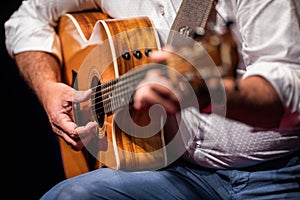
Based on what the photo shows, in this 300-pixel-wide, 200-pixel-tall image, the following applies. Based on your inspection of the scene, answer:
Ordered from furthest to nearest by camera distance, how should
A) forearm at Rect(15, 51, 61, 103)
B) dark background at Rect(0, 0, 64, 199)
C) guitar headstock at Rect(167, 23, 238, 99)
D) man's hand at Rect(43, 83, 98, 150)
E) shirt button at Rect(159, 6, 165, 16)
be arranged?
dark background at Rect(0, 0, 64, 199), forearm at Rect(15, 51, 61, 103), man's hand at Rect(43, 83, 98, 150), shirt button at Rect(159, 6, 165, 16), guitar headstock at Rect(167, 23, 238, 99)

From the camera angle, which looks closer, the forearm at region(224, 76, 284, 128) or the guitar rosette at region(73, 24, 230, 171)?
the forearm at region(224, 76, 284, 128)

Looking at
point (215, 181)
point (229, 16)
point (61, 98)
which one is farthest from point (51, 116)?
point (229, 16)

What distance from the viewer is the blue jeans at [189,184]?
44.1 inches

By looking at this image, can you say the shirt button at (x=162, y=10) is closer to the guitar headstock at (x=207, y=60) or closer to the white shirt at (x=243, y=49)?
the white shirt at (x=243, y=49)

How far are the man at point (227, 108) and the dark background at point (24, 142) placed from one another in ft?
1.17

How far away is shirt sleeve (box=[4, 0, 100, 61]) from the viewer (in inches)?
61.8

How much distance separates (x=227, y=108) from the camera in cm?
79

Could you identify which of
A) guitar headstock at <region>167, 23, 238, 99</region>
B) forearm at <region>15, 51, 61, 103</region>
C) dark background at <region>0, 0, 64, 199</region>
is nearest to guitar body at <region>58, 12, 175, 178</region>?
forearm at <region>15, 51, 61, 103</region>

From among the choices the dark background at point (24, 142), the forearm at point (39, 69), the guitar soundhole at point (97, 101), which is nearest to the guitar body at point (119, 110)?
the guitar soundhole at point (97, 101)

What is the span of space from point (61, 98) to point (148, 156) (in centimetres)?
38

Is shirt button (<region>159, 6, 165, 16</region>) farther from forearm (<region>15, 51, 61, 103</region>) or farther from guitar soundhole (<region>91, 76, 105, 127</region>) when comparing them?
forearm (<region>15, 51, 61, 103</region>)

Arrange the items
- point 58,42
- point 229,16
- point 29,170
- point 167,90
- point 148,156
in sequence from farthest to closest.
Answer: point 29,170 < point 58,42 < point 148,156 < point 229,16 < point 167,90

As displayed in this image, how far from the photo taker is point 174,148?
Result: 1.21 meters

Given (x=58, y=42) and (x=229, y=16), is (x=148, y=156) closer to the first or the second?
(x=229, y=16)
